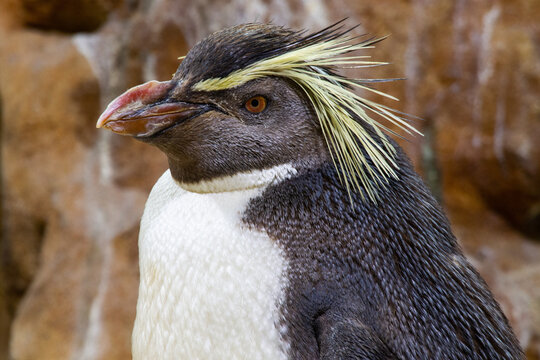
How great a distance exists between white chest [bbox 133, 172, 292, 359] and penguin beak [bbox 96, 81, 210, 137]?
19 cm

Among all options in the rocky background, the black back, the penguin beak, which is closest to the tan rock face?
the rocky background

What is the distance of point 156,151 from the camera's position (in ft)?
12.5

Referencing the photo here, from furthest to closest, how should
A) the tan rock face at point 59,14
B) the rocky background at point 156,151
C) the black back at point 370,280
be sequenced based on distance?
1. the tan rock face at point 59,14
2. the rocky background at point 156,151
3. the black back at point 370,280

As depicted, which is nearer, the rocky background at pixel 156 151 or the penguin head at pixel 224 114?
the penguin head at pixel 224 114

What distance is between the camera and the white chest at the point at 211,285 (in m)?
1.34

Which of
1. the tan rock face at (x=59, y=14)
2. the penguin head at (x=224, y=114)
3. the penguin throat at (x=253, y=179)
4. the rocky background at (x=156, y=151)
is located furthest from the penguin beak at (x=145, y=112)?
the tan rock face at (x=59, y=14)

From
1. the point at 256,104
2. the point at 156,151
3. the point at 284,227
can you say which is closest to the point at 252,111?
the point at 256,104

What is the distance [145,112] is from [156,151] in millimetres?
2492

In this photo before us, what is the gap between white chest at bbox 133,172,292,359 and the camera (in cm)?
134

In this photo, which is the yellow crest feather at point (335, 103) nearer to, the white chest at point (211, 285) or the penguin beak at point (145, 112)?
the penguin beak at point (145, 112)

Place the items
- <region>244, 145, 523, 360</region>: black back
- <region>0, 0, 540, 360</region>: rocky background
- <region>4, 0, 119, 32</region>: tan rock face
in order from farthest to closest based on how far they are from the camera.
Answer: <region>4, 0, 119, 32</region>: tan rock face
<region>0, 0, 540, 360</region>: rocky background
<region>244, 145, 523, 360</region>: black back

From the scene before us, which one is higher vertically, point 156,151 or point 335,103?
point 335,103

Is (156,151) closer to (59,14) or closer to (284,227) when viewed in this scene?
(59,14)

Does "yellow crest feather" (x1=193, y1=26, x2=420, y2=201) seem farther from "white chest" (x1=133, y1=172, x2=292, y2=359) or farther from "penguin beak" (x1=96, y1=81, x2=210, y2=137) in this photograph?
"white chest" (x1=133, y1=172, x2=292, y2=359)
